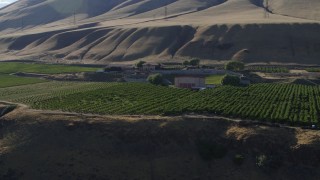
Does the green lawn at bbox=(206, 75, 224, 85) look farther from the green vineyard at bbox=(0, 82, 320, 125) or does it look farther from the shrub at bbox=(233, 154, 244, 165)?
the shrub at bbox=(233, 154, 244, 165)

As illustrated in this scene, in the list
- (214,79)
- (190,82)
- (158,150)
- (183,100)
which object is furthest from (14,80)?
(158,150)

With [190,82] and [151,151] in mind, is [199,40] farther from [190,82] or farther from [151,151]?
[151,151]

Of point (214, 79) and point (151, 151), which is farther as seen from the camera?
point (214, 79)

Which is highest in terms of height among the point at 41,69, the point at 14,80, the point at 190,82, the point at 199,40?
the point at 199,40

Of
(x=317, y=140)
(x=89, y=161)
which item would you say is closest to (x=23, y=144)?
(x=89, y=161)

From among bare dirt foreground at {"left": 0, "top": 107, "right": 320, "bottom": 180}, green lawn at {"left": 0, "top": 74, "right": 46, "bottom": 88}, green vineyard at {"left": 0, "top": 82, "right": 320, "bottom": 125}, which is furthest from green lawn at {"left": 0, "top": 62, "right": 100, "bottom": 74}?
bare dirt foreground at {"left": 0, "top": 107, "right": 320, "bottom": 180}

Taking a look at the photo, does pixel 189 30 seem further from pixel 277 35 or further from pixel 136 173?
pixel 136 173
